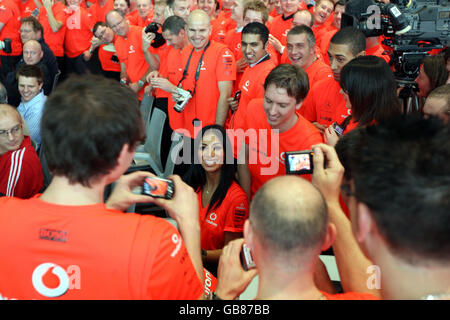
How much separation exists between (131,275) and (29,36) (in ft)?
17.6

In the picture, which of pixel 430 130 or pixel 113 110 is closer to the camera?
pixel 430 130

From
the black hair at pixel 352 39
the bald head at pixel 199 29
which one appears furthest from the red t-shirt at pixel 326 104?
the bald head at pixel 199 29

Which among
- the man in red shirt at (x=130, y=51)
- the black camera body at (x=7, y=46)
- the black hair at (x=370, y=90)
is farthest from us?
the black camera body at (x=7, y=46)

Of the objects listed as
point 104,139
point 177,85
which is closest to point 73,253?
point 104,139

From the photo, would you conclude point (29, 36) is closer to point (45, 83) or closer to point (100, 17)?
point (45, 83)

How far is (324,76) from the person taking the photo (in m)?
3.63

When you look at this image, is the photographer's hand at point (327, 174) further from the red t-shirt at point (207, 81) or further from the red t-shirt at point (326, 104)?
the red t-shirt at point (207, 81)

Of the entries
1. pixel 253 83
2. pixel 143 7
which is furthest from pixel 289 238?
pixel 143 7

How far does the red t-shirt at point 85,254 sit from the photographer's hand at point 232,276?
24cm

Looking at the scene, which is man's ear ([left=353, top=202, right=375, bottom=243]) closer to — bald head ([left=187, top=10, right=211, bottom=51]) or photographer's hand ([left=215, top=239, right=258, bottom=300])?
photographer's hand ([left=215, top=239, right=258, bottom=300])

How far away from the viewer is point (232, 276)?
1.44 metres

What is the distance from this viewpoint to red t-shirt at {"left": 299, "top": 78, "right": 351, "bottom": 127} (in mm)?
3168

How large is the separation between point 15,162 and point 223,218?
1.34 meters

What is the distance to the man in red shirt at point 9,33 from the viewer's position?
21.4ft
